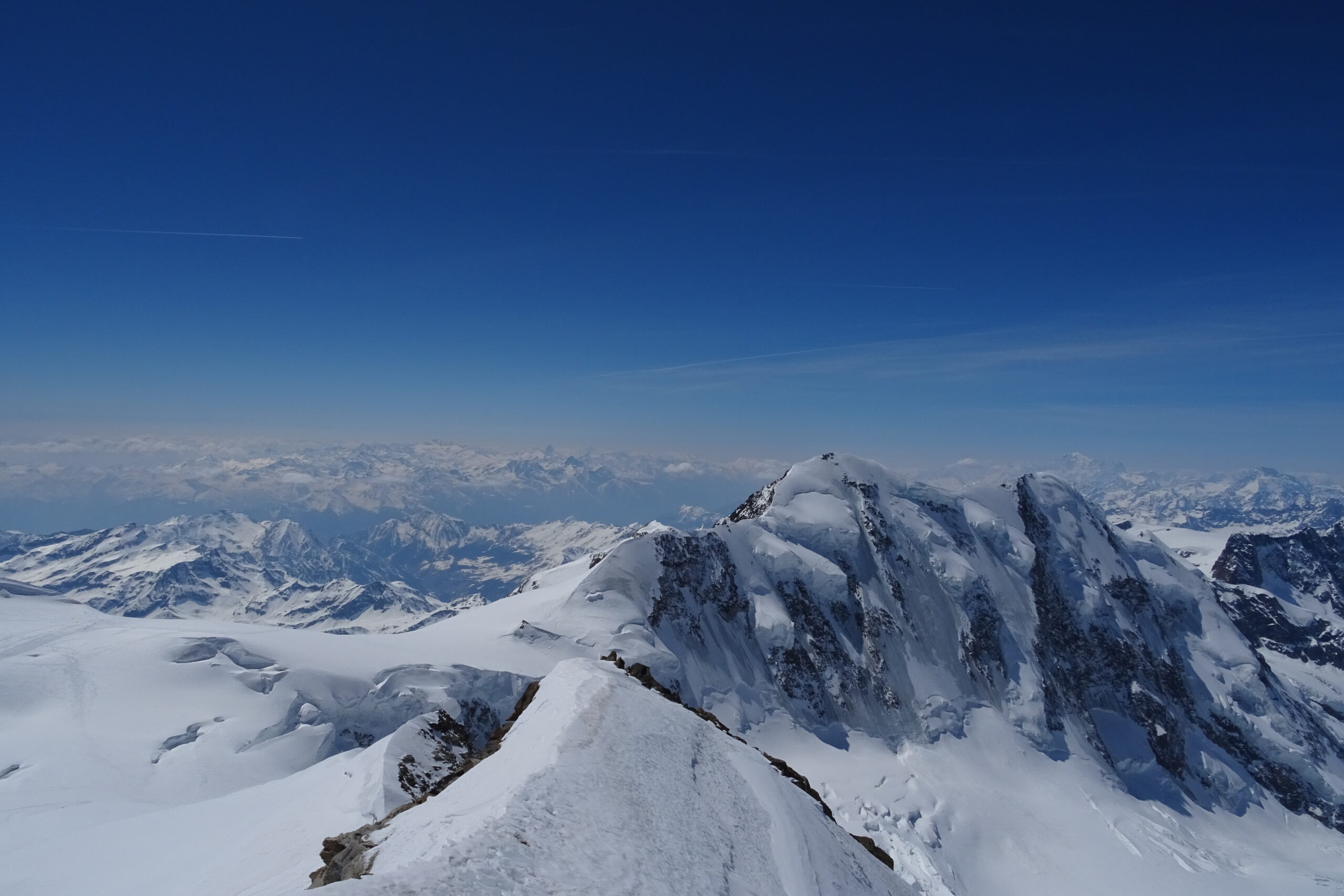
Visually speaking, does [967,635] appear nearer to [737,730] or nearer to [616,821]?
[737,730]

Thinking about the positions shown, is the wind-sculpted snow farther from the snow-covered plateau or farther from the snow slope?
the snow slope

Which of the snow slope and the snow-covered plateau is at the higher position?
the snow slope

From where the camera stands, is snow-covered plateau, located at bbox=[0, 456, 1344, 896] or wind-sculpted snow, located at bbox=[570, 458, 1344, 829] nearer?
snow-covered plateau, located at bbox=[0, 456, 1344, 896]

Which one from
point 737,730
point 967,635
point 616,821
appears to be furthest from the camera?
point 967,635

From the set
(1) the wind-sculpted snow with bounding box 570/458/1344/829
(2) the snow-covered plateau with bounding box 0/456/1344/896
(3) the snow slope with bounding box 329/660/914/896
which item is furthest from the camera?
(1) the wind-sculpted snow with bounding box 570/458/1344/829

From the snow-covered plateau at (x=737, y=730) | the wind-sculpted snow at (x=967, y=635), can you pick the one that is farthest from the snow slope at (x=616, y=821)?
the wind-sculpted snow at (x=967, y=635)

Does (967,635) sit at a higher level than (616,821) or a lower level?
lower

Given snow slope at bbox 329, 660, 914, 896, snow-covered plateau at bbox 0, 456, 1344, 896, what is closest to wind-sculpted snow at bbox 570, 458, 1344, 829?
snow-covered plateau at bbox 0, 456, 1344, 896

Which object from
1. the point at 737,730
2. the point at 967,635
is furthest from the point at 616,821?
the point at 967,635
